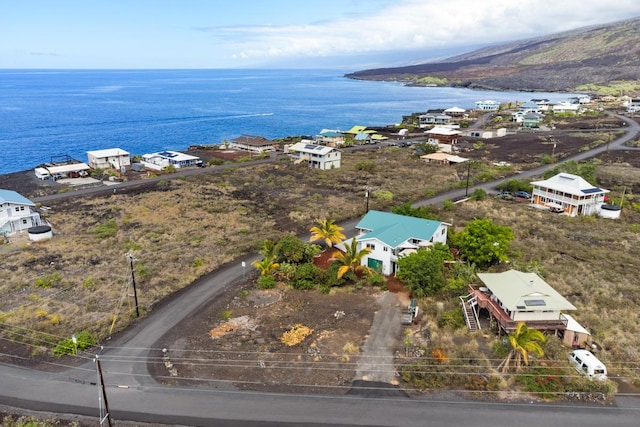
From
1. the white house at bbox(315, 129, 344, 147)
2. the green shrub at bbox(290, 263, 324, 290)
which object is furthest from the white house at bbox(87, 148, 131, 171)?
the green shrub at bbox(290, 263, 324, 290)

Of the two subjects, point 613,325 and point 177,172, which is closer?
point 613,325

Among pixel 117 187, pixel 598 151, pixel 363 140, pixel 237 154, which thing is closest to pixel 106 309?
pixel 117 187

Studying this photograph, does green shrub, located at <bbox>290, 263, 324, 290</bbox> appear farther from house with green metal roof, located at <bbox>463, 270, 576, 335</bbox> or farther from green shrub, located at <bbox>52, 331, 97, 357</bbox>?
green shrub, located at <bbox>52, 331, 97, 357</bbox>

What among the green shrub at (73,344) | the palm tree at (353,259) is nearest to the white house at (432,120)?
the palm tree at (353,259)

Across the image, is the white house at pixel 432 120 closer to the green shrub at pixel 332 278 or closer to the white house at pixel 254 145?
the white house at pixel 254 145

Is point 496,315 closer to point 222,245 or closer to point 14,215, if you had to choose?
point 222,245

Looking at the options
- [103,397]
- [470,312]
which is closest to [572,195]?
[470,312]

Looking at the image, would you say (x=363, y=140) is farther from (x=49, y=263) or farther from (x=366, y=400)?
(x=366, y=400)
